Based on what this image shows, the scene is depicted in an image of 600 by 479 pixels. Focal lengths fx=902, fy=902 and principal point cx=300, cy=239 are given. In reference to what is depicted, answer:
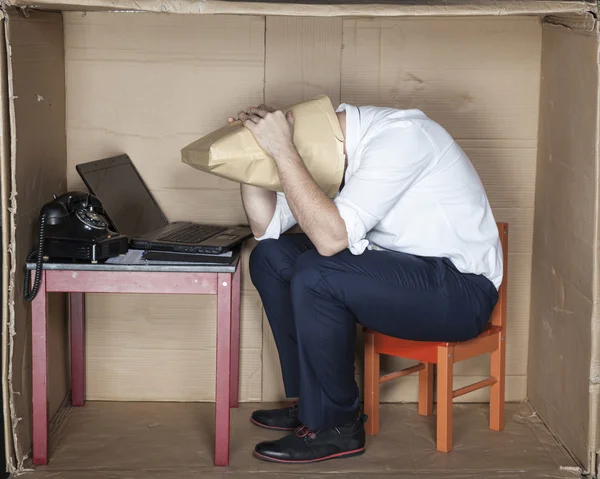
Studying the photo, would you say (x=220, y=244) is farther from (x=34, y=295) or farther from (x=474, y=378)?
(x=474, y=378)

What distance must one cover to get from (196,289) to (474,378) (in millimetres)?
1137

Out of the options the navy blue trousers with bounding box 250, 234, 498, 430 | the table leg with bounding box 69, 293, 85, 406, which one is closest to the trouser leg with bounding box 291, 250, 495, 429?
the navy blue trousers with bounding box 250, 234, 498, 430

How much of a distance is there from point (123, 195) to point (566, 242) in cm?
134

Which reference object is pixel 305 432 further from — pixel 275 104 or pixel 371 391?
pixel 275 104

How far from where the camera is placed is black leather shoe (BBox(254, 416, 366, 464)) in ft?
8.29

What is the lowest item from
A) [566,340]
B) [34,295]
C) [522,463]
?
[522,463]

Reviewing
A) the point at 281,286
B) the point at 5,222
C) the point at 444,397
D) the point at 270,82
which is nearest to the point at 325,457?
the point at 444,397

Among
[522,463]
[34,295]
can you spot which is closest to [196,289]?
[34,295]

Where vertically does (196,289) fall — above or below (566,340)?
above

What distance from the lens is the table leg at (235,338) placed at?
2.97 m

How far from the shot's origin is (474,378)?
307cm

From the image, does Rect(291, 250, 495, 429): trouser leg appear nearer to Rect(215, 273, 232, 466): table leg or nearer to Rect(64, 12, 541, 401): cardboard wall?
Rect(215, 273, 232, 466): table leg

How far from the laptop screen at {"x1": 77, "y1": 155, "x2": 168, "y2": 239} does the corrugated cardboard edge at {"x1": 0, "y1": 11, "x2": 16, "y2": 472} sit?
1.18ft

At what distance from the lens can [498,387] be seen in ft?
9.21
